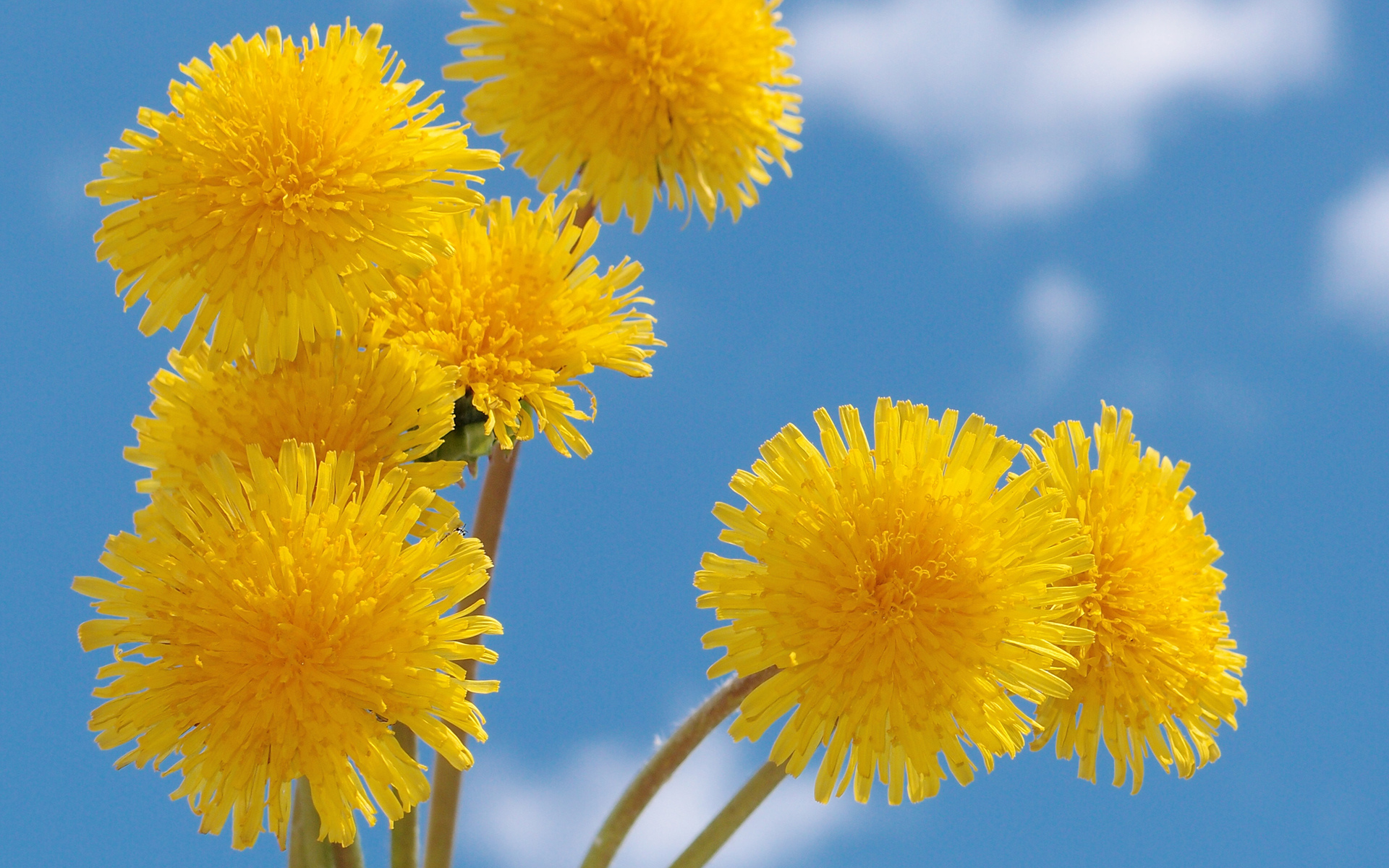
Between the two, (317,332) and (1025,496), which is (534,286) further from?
(1025,496)

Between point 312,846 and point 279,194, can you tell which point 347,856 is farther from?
point 279,194

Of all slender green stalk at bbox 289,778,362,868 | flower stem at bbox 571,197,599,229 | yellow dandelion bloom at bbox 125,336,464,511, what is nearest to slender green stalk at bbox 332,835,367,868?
Answer: slender green stalk at bbox 289,778,362,868

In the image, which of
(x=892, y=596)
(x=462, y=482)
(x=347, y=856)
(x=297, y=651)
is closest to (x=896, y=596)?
(x=892, y=596)

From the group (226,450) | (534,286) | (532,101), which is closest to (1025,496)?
(534,286)

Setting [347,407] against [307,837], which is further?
[307,837]

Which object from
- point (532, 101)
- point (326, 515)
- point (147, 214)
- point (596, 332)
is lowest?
point (326, 515)
